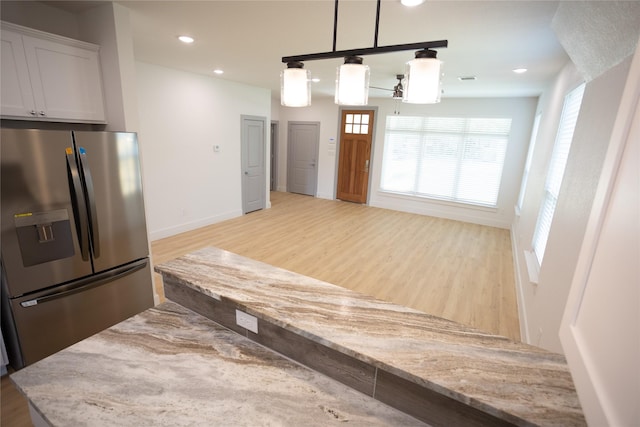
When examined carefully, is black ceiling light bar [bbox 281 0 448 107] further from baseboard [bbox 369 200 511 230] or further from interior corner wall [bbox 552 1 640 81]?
baseboard [bbox 369 200 511 230]

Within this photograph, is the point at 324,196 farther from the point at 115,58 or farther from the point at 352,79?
the point at 352,79

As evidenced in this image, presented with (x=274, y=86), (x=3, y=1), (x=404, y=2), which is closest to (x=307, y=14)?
(x=404, y=2)

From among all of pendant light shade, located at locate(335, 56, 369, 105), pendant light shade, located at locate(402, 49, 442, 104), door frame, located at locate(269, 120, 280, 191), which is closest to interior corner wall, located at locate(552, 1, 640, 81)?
pendant light shade, located at locate(402, 49, 442, 104)

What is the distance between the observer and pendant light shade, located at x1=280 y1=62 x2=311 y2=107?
4.34 ft

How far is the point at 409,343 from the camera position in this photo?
39.9 inches

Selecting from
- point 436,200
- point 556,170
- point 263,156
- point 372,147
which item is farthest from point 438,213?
point 263,156

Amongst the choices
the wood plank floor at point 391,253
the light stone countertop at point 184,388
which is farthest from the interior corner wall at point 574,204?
the light stone countertop at point 184,388

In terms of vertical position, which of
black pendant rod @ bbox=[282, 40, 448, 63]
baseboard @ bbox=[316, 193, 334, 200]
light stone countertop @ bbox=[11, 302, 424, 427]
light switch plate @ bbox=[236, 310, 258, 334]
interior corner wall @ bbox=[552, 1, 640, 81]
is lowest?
baseboard @ bbox=[316, 193, 334, 200]

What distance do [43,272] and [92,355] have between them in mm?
1286

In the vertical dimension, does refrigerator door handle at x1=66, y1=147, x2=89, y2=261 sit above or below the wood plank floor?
above

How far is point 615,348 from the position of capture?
0.56m

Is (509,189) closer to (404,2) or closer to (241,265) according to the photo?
(404,2)

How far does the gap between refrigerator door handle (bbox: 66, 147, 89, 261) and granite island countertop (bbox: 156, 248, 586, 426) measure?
42.6 inches

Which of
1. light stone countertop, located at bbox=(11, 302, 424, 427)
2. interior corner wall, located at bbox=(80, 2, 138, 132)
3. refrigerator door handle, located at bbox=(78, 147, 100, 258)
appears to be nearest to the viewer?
light stone countertop, located at bbox=(11, 302, 424, 427)
